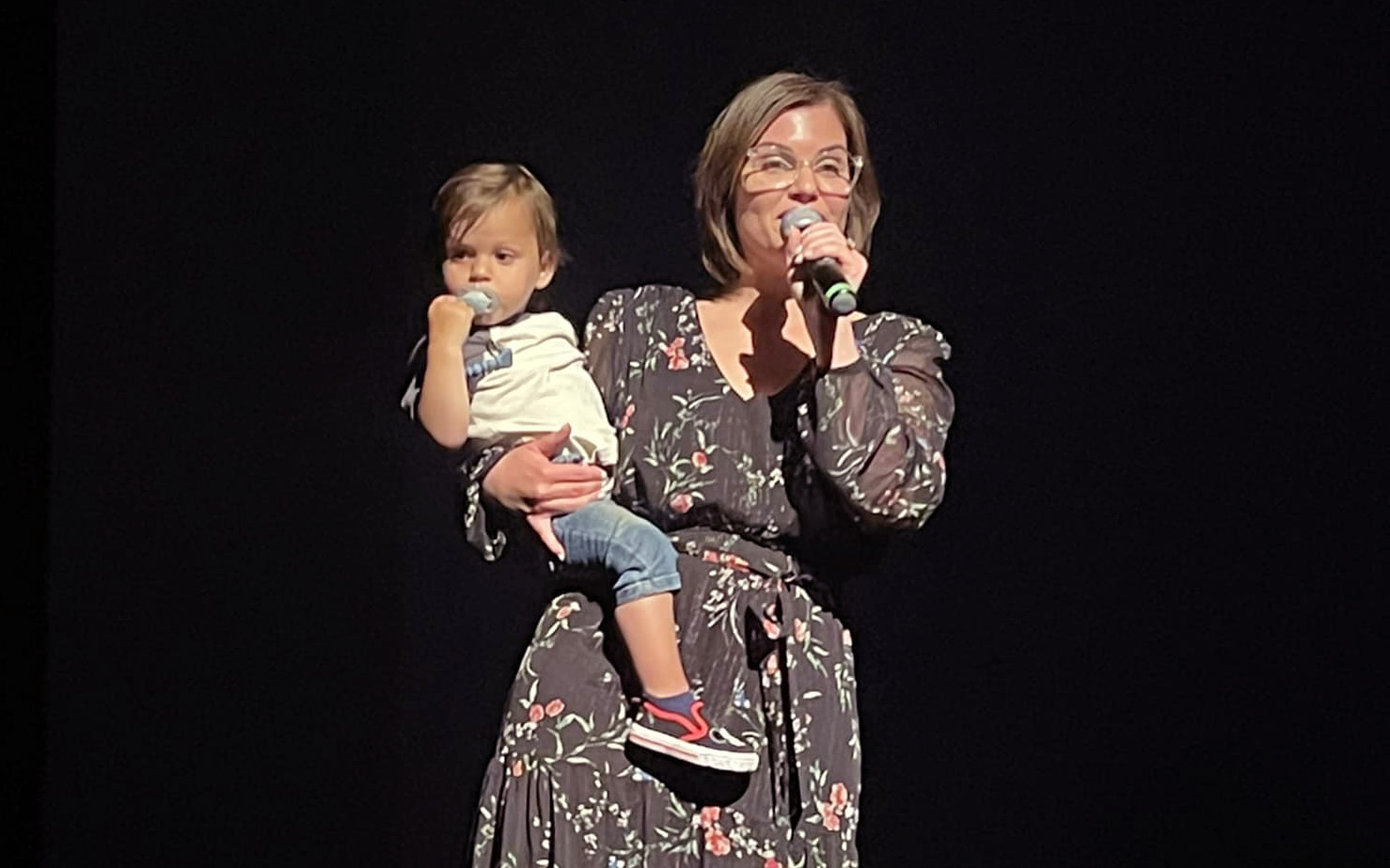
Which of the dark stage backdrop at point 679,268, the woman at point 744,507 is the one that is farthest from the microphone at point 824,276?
the dark stage backdrop at point 679,268

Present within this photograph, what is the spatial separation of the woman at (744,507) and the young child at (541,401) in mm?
25

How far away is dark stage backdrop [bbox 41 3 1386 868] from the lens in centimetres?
233

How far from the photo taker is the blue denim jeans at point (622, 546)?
2.14 metres

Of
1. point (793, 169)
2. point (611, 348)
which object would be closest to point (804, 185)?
point (793, 169)

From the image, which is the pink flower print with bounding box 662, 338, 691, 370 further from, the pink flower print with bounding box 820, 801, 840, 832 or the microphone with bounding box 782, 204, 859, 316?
the pink flower print with bounding box 820, 801, 840, 832

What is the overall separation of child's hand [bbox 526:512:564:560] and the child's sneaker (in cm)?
20

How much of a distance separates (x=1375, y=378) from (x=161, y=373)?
1.49 metres

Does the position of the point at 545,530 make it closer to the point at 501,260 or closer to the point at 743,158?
the point at 501,260

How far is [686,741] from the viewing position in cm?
212

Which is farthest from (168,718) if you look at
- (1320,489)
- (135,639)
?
(1320,489)

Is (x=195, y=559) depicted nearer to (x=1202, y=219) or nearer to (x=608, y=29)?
(x=608, y=29)

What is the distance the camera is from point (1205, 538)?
94.4 inches

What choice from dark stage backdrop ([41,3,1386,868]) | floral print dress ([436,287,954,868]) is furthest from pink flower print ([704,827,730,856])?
dark stage backdrop ([41,3,1386,868])

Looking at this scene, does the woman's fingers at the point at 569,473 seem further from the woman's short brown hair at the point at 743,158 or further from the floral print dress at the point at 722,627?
the woman's short brown hair at the point at 743,158
